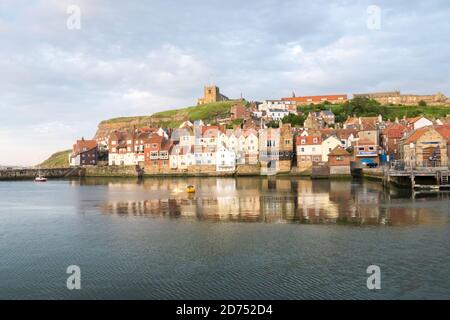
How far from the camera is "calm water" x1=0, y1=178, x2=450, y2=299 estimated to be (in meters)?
16.8

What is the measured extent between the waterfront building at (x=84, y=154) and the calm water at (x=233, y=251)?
82.0m

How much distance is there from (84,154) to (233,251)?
344ft

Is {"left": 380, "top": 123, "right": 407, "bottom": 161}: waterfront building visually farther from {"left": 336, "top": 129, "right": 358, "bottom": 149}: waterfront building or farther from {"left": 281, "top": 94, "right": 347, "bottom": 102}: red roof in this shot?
{"left": 281, "top": 94, "right": 347, "bottom": 102}: red roof

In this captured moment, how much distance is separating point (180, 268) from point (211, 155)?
73.8 metres

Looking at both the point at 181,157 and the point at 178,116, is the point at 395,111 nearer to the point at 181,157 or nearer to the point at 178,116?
the point at 181,157

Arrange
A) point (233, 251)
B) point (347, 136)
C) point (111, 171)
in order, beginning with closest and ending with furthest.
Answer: point (233, 251)
point (347, 136)
point (111, 171)

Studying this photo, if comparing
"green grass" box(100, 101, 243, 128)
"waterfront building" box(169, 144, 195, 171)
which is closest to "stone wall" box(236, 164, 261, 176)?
"waterfront building" box(169, 144, 195, 171)

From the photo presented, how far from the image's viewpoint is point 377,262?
19688 mm

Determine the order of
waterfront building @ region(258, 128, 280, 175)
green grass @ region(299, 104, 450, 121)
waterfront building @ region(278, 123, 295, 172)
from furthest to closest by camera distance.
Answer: green grass @ region(299, 104, 450, 121)
waterfront building @ region(258, 128, 280, 175)
waterfront building @ region(278, 123, 295, 172)

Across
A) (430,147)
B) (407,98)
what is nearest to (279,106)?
(407,98)

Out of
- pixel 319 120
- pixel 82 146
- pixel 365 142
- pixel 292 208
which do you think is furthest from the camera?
pixel 82 146

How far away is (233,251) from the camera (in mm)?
22484

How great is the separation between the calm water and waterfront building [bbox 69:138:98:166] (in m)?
82.0
